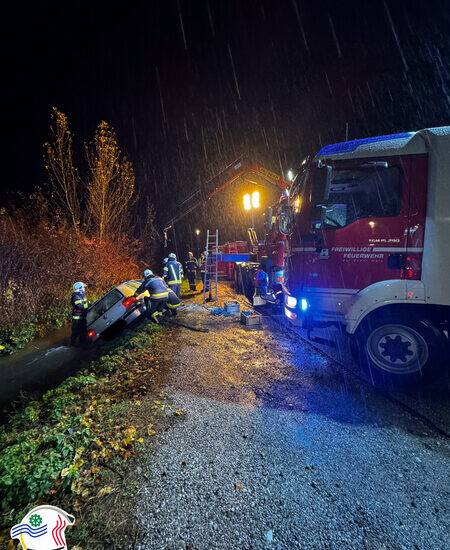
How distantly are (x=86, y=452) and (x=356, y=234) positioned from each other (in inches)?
161

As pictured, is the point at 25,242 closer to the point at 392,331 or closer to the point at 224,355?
the point at 224,355

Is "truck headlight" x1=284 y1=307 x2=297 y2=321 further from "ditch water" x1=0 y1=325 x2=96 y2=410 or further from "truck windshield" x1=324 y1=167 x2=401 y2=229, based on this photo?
"ditch water" x1=0 y1=325 x2=96 y2=410

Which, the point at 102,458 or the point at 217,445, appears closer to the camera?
the point at 102,458

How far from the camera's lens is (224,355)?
4727 mm

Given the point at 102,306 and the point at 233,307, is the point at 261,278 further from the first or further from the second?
the point at 102,306

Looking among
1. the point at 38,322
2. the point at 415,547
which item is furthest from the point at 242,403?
the point at 38,322

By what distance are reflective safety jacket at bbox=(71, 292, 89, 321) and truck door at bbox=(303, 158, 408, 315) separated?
5.08 metres

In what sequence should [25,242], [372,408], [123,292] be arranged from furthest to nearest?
1. [25,242]
2. [123,292]
3. [372,408]

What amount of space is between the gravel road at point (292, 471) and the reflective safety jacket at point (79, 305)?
11.5 ft

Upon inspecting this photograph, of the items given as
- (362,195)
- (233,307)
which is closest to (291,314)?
(362,195)

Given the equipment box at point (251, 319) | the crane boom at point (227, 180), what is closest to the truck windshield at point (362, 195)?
the equipment box at point (251, 319)

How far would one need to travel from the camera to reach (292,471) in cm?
217

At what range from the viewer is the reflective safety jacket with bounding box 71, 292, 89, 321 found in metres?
5.88

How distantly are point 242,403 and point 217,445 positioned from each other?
801mm
